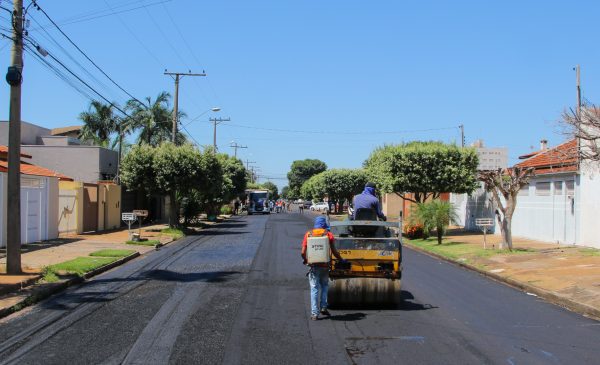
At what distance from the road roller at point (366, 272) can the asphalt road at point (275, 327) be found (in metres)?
0.27

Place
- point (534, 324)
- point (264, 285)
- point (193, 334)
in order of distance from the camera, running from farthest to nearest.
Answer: point (264, 285) < point (534, 324) < point (193, 334)

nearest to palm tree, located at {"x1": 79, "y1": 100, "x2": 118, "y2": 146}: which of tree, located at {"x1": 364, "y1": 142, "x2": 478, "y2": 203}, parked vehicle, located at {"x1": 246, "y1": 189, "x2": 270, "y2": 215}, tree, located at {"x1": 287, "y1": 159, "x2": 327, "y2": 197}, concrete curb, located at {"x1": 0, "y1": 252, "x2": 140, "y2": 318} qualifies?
parked vehicle, located at {"x1": 246, "y1": 189, "x2": 270, "y2": 215}

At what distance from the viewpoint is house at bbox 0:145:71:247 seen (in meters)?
20.7

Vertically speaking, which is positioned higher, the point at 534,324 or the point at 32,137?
the point at 32,137

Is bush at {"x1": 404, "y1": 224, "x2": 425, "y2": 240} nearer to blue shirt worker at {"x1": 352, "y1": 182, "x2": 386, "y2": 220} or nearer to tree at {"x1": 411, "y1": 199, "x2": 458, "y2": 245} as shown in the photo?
tree at {"x1": 411, "y1": 199, "x2": 458, "y2": 245}

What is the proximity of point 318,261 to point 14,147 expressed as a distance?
8110 mm

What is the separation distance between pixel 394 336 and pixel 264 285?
5124 mm

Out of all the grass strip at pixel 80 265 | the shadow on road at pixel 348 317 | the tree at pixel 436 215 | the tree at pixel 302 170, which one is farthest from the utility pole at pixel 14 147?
the tree at pixel 302 170

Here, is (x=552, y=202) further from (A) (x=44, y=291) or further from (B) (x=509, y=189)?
(A) (x=44, y=291)

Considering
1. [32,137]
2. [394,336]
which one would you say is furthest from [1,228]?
[32,137]

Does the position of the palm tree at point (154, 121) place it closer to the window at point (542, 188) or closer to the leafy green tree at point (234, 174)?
the leafy green tree at point (234, 174)

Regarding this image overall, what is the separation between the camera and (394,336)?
824 centimetres

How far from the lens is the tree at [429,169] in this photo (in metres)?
30.1

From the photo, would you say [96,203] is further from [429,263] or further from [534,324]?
[534,324]
